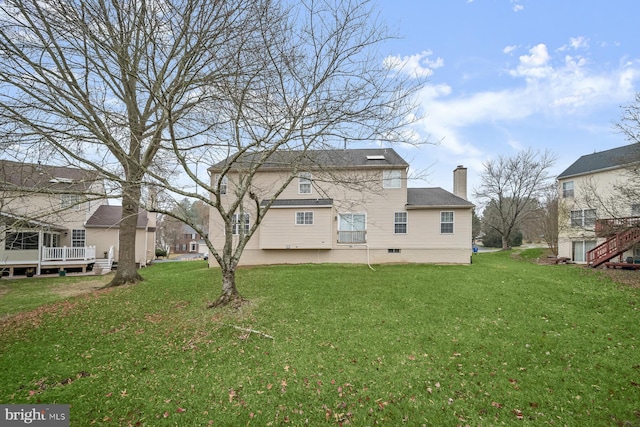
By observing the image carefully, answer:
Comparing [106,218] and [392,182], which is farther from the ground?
[392,182]

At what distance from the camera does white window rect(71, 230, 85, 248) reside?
21609 millimetres

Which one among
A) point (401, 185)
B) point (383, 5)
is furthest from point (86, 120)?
point (401, 185)

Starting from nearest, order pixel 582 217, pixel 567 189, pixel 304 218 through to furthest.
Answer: pixel 304 218 < pixel 582 217 < pixel 567 189

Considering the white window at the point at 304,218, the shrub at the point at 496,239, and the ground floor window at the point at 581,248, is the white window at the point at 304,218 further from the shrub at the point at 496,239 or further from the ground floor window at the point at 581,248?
the shrub at the point at 496,239

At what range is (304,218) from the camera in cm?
1639

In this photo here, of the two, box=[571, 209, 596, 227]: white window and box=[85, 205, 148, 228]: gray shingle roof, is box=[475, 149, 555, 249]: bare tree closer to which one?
box=[571, 209, 596, 227]: white window

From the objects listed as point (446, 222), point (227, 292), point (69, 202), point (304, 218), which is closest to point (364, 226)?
point (304, 218)

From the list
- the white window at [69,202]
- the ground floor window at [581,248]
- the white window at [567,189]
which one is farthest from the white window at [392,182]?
the white window at [567,189]

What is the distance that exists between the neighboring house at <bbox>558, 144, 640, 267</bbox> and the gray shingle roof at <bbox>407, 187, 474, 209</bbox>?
754cm

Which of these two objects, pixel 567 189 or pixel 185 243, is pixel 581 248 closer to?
pixel 567 189

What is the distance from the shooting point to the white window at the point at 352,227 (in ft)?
55.5

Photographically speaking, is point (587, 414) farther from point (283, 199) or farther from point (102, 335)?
point (283, 199)

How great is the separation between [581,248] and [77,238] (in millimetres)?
38276

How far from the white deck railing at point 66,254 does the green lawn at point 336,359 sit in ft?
36.0
